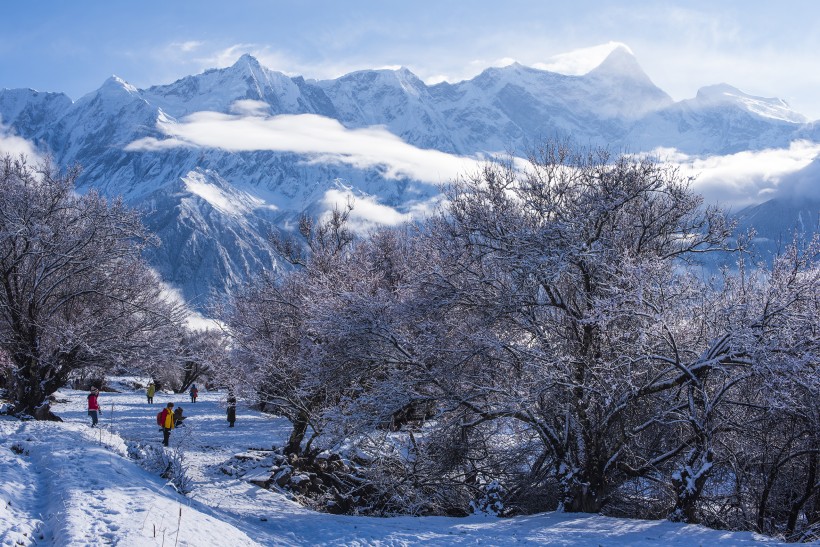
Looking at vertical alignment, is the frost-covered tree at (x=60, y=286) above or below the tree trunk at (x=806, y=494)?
above

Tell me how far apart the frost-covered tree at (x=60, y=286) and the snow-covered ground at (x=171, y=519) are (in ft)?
14.9

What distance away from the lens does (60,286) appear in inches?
848

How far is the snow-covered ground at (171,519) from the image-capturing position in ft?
27.9

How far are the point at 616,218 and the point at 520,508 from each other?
788cm

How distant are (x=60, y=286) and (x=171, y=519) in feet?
50.1

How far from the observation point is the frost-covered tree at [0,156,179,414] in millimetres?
19031

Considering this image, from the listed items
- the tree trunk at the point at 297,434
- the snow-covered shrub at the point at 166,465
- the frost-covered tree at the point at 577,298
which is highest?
the frost-covered tree at the point at 577,298

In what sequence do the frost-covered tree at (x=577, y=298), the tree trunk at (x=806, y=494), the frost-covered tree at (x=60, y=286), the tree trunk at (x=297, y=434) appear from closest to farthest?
the tree trunk at (x=806, y=494)
the frost-covered tree at (x=577, y=298)
the frost-covered tree at (x=60, y=286)
the tree trunk at (x=297, y=434)

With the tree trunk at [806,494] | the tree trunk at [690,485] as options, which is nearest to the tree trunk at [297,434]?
the tree trunk at [690,485]

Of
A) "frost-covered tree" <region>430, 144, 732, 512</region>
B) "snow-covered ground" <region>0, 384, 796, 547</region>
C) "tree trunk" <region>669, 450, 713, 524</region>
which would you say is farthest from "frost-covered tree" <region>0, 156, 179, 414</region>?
"tree trunk" <region>669, 450, 713, 524</region>

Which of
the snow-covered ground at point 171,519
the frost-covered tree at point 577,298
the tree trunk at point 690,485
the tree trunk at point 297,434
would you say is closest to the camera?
the snow-covered ground at point 171,519

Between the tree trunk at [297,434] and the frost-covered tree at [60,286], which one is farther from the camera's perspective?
the tree trunk at [297,434]

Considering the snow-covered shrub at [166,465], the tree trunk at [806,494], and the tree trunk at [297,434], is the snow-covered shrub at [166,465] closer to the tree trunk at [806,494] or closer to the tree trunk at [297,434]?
the tree trunk at [297,434]

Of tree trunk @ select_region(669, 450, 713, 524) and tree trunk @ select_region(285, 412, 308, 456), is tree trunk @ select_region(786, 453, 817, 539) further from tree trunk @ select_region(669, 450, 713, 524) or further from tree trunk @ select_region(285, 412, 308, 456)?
tree trunk @ select_region(285, 412, 308, 456)
